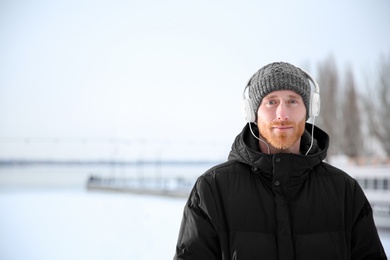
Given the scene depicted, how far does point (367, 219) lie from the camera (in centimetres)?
105

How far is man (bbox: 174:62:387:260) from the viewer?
1002 mm

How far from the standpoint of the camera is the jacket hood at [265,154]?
1.02 m

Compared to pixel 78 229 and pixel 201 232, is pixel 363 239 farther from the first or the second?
pixel 78 229

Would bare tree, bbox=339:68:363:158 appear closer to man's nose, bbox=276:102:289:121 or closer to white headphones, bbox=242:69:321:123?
white headphones, bbox=242:69:321:123

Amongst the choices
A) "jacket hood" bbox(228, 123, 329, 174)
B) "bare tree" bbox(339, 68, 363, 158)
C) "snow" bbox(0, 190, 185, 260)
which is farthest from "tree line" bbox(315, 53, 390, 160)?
"jacket hood" bbox(228, 123, 329, 174)

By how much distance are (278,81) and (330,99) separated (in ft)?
36.8

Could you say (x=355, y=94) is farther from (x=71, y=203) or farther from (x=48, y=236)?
(x=48, y=236)

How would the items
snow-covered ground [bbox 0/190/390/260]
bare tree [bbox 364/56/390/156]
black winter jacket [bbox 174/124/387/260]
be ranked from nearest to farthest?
black winter jacket [bbox 174/124/387/260]
snow-covered ground [bbox 0/190/390/260]
bare tree [bbox 364/56/390/156]

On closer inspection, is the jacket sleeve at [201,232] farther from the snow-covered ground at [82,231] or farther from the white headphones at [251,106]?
the snow-covered ground at [82,231]

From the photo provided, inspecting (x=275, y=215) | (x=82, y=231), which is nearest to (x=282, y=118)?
(x=275, y=215)

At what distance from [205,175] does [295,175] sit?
21 cm

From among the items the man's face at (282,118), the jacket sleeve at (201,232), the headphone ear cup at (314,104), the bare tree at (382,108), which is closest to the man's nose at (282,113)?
the man's face at (282,118)

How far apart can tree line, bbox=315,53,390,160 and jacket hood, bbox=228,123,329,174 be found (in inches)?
412

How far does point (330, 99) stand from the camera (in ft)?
38.4
